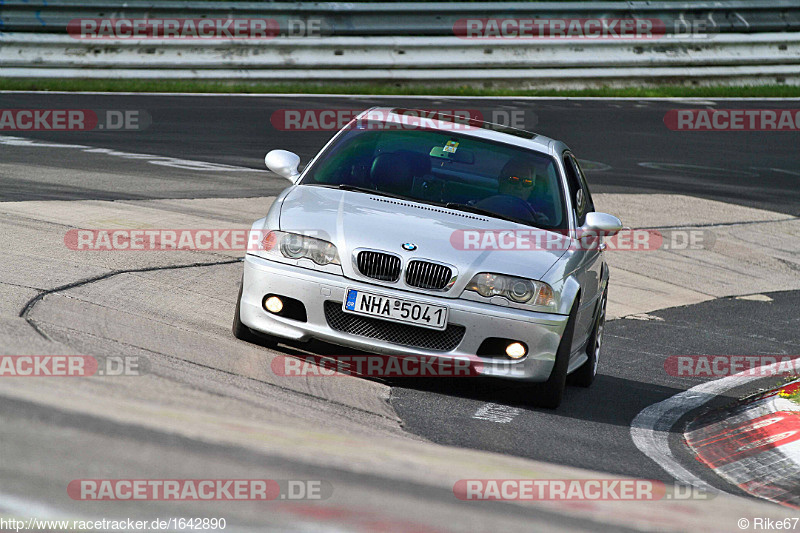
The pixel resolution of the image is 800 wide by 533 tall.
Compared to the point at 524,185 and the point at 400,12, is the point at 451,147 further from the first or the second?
the point at 400,12

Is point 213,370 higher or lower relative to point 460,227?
lower

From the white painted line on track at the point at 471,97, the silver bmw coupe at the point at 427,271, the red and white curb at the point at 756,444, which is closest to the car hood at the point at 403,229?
the silver bmw coupe at the point at 427,271

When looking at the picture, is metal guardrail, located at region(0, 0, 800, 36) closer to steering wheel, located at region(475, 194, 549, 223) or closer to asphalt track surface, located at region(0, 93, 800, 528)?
asphalt track surface, located at region(0, 93, 800, 528)

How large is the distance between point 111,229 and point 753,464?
18.0ft

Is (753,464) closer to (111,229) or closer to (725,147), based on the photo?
(111,229)

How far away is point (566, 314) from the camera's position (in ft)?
21.0

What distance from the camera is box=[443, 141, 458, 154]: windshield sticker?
745 cm

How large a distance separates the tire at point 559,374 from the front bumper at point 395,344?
52mm

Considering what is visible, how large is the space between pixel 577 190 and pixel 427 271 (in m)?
1.95

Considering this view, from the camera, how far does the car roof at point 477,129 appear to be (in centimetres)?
769

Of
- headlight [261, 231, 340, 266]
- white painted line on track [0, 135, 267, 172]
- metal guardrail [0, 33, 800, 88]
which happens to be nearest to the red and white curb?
headlight [261, 231, 340, 266]

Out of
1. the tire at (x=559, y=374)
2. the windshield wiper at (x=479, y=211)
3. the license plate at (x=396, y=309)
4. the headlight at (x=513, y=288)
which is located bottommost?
the tire at (x=559, y=374)

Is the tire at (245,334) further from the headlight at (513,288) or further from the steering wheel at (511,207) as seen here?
the steering wheel at (511,207)

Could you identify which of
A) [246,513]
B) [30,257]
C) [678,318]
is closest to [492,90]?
[678,318]
